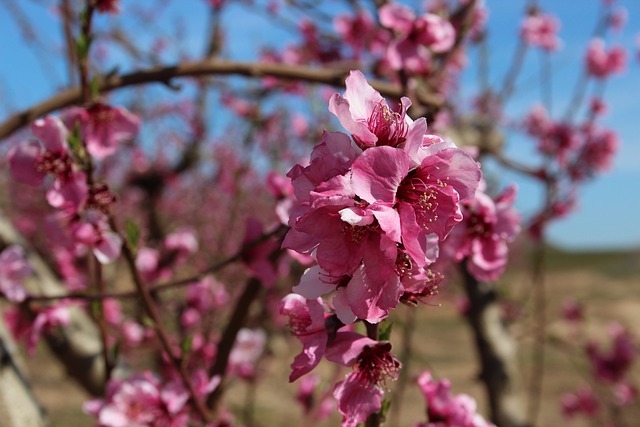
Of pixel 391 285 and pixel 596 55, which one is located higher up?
pixel 391 285

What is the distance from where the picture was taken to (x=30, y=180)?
1419 mm

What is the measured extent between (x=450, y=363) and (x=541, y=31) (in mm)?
8139

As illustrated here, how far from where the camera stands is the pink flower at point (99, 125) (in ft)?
4.86

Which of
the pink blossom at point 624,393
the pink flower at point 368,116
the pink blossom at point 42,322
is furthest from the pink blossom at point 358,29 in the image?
the pink blossom at point 624,393

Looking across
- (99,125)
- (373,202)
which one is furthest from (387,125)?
(99,125)

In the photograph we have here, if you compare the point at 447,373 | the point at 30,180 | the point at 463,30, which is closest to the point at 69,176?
the point at 30,180

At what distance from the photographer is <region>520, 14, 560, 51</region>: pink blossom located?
4566 millimetres

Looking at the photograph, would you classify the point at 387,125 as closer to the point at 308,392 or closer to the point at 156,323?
the point at 156,323

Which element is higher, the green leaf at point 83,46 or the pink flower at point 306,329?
the green leaf at point 83,46

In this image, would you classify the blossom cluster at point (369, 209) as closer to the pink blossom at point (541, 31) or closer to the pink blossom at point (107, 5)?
the pink blossom at point (107, 5)

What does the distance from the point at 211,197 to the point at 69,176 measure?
843cm

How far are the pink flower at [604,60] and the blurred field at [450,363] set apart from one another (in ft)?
6.99

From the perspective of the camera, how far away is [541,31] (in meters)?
4.67

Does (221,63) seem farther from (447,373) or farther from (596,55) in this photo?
(447,373)
